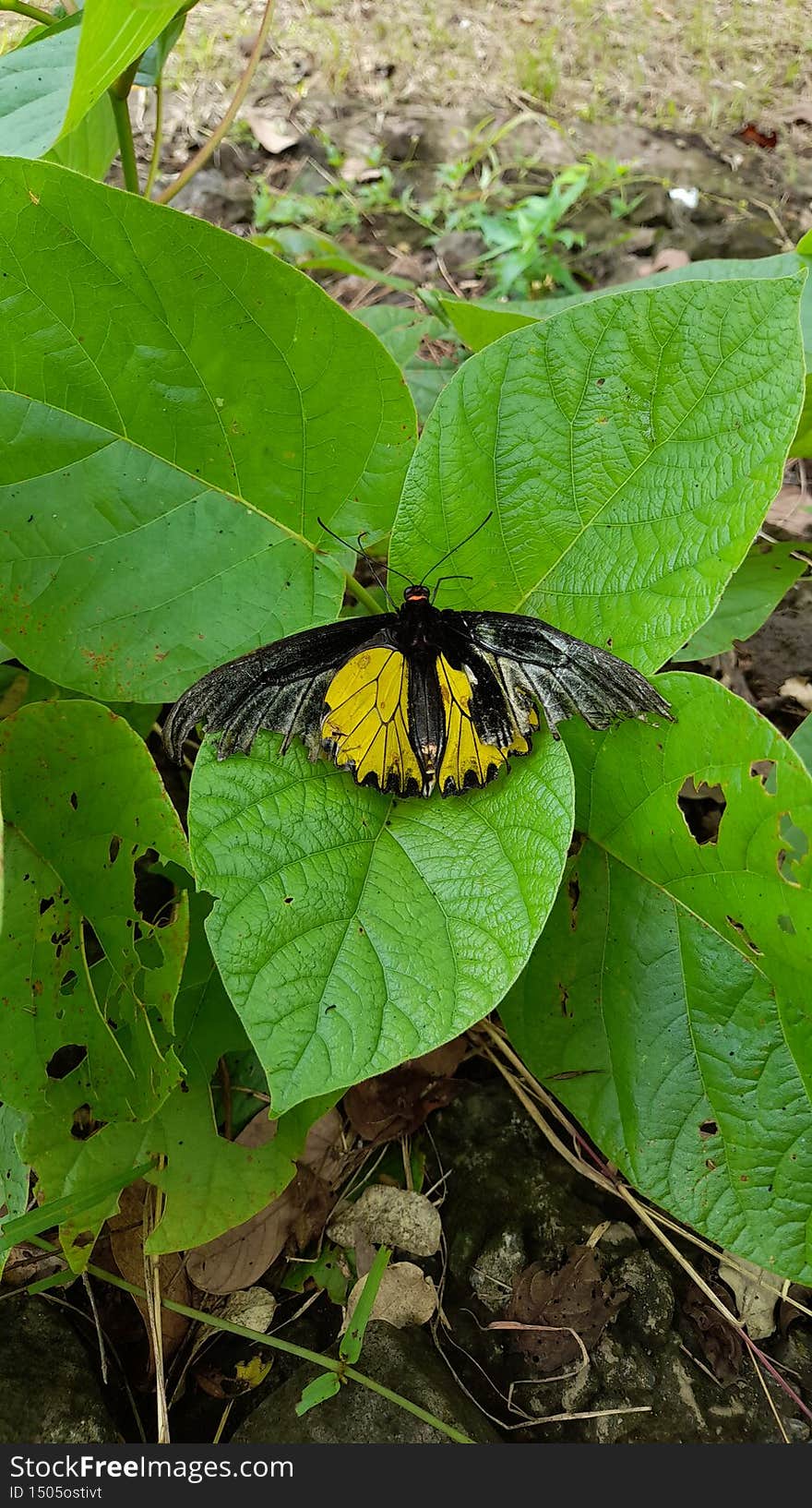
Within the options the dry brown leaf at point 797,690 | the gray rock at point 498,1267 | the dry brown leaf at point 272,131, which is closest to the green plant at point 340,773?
the gray rock at point 498,1267

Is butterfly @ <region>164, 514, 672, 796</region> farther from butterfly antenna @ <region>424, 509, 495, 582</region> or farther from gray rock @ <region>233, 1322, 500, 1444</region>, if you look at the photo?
gray rock @ <region>233, 1322, 500, 1444</region>

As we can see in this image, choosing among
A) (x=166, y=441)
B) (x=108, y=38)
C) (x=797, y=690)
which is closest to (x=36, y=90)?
(x=108, y=38)

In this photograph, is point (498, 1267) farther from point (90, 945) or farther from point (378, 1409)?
point (90, 945)

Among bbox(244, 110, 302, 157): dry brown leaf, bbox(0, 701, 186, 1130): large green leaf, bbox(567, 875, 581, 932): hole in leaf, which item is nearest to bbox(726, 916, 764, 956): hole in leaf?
bbox(567, 875, 581, 932): hole in leaf

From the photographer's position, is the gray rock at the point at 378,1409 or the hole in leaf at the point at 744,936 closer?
the hole in leaf at the point at 744,936

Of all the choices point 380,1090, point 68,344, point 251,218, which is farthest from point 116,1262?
Result: point 251,218

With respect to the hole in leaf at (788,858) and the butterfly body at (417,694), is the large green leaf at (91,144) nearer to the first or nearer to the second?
the butterfly body at (417,694)
